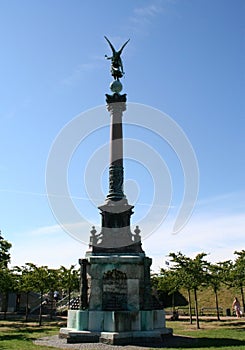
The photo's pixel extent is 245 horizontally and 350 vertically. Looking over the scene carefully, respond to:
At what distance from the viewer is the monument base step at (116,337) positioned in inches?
619

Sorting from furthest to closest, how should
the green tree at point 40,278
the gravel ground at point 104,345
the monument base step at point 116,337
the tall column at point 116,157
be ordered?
the green tree at point 40,278 < the tall column at point 116,157 < the monument base step at point 116,337 < the gravel ground at point 104,345

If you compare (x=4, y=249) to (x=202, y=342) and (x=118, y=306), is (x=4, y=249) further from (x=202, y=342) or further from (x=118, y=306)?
(x=202, y=342)

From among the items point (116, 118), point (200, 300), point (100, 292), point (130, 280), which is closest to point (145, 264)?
point (130, 280)

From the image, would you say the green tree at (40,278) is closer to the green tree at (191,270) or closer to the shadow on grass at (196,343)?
the green tree at (191,270)

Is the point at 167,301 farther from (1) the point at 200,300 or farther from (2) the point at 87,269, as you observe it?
(2) the point at 87,269

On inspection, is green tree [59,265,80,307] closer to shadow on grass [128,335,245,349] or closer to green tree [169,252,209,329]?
green tree [169,252,209,329]

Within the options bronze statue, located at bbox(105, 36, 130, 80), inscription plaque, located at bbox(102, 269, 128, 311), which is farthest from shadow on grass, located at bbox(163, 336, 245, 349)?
bronze statue, located at bbox(105, 36, 130, 80)

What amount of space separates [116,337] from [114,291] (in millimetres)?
2718

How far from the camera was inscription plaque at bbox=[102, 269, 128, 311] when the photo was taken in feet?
58.5

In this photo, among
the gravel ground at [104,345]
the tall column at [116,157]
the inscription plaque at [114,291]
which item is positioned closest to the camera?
the gravel ground at [104,345]

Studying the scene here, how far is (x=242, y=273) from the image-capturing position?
95.2 ft

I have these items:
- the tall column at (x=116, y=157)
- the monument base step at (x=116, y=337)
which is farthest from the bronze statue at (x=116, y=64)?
the monument base step at (x=116, y=337)

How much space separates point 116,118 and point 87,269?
372 inches

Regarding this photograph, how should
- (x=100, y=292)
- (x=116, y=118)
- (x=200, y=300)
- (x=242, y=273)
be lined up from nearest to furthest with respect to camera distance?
(x=100, y=292)
(x=116, y=118)
(x=242, y=273)
(x=200, y=300)
